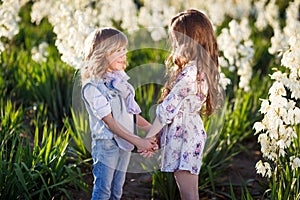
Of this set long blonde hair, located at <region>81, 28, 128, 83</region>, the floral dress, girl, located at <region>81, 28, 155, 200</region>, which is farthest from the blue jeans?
long blonde hair, located at <region>81, 28, 128, 83</region>

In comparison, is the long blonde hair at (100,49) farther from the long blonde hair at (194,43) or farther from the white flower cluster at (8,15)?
the white flower cluster at (8,15)

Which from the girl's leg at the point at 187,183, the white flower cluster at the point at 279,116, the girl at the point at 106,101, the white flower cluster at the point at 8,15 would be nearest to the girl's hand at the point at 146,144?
the girl at the point at 106,101

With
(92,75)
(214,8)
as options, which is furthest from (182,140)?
(214,8)

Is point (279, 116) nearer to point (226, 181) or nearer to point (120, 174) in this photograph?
point (120, 174)

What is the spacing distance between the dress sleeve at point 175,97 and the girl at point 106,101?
0.60ft

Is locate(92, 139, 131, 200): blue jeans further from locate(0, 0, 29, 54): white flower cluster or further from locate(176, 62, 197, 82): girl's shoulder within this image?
locate(0, 0, 29, 54): white flower cluster

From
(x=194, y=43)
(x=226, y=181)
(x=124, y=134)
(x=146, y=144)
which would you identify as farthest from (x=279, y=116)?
(x=226, y=181)

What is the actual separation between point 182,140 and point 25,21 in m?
6.52

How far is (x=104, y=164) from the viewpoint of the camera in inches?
134

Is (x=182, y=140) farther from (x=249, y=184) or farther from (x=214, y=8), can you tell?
(x=214, y=8)

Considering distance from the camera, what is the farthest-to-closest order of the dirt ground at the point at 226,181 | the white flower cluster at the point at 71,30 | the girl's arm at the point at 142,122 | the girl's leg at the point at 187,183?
the white flower cluster at the point at 71,30
the dirt ground at the point at 226,181
the girl's arm at the point at 142,122
the girl's leg at the point at 187,183

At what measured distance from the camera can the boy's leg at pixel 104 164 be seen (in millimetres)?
3400

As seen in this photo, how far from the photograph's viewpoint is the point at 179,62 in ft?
11.5

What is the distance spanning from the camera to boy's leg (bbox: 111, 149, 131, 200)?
3.50 m
